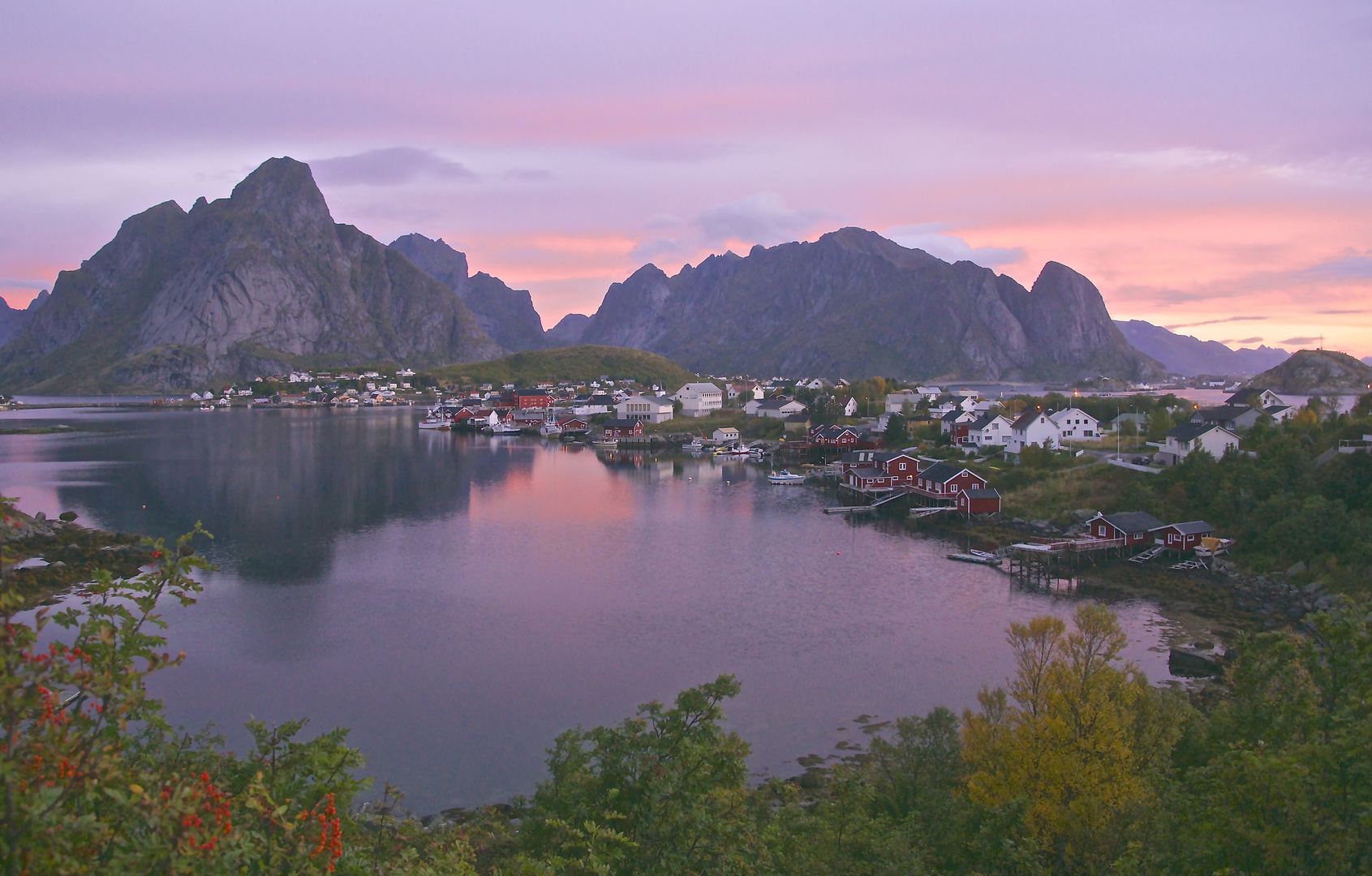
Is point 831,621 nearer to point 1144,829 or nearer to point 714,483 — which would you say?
point 1144,829

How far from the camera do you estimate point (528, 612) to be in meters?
22.0

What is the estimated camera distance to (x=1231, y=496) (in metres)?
27.5

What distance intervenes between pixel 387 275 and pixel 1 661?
206 m

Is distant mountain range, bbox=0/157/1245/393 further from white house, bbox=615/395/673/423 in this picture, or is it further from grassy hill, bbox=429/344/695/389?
white house, bbox=615/395/673/423

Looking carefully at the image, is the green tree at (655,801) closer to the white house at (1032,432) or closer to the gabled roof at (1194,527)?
the gabled roof at (1194,527)

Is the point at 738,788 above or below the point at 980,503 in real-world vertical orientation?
above

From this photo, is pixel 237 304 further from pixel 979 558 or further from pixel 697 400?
pixel 979 558

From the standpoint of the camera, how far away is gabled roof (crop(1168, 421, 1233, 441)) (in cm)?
3400

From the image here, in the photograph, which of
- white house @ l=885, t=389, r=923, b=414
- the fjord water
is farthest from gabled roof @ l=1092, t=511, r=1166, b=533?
white house @ l=885, t=389, r=923, b=414

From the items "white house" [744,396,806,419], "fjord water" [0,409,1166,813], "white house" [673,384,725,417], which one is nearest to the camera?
"fjord water" [0,409,1166,813]

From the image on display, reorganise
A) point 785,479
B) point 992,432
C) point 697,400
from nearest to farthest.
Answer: point 992,432 < point 785,479 < point 697,400

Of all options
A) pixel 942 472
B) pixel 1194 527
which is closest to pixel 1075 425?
pixel 942 472

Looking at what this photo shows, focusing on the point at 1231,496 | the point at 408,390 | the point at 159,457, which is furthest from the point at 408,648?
the point at 408,390

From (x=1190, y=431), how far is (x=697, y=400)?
48529mm
